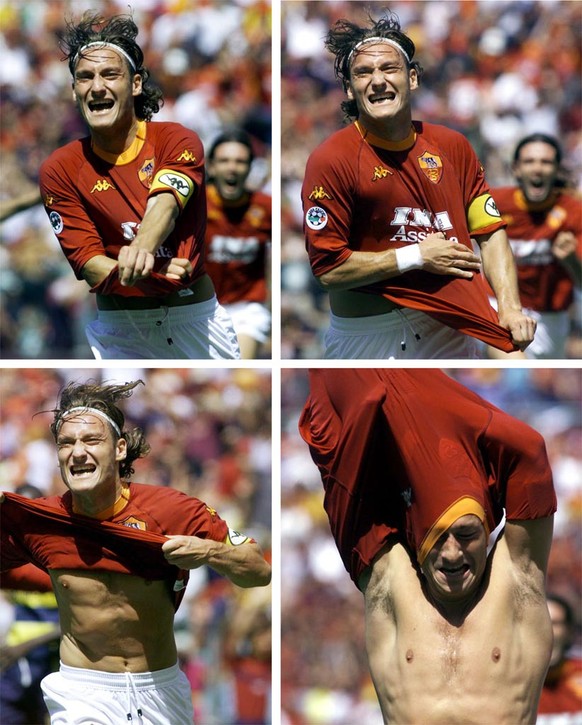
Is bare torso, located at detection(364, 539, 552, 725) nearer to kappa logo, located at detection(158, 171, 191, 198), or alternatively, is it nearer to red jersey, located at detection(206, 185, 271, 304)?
kappa logo, located at detection(158, 171, 191, 198)

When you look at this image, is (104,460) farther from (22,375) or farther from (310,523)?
(22,375)

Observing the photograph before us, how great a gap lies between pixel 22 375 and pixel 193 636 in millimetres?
2397

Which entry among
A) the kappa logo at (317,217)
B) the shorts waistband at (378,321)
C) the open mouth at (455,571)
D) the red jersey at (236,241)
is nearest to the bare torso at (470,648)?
the open mouth at (455,571)

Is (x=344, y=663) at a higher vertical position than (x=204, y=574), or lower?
lower

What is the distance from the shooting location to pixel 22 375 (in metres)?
10.1

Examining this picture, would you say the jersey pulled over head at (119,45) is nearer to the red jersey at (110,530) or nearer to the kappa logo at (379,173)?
the kappa logo at (379,173)

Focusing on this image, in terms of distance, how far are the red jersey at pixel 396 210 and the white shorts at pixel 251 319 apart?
2.85m

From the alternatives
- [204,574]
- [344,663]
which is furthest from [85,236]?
[344,663]

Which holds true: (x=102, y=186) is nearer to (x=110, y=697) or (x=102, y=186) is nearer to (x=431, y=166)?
(x=431, y=166)

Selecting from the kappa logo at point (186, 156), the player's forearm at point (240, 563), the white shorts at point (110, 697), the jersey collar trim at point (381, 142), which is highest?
the jersey collar trim at point (381, 142)

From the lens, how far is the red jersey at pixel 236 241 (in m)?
9.17

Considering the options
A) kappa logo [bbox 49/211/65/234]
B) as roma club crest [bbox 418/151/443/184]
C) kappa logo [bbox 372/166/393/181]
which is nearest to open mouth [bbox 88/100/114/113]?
kappa logo [bbox 49/211/65/234]

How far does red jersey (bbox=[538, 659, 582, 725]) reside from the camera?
8.12 meters

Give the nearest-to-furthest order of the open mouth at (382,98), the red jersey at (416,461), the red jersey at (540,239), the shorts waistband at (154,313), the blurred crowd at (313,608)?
1. the red jersey at (416,461)
2. the open mouth at (382,98)
3. the shorts waistband at (154,313)
4. the blurred crowd at (313,608)
5. the red jersey at (540,239)
